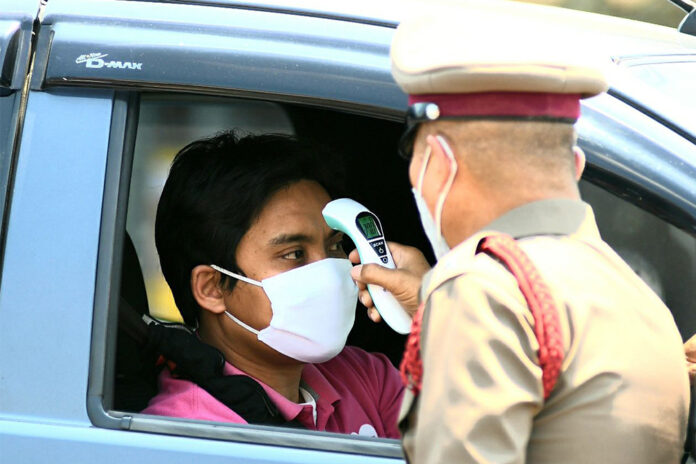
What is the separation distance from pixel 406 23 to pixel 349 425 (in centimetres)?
126

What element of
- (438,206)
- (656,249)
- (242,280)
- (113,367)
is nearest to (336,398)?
(242,280)

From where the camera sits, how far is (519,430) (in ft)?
4.63

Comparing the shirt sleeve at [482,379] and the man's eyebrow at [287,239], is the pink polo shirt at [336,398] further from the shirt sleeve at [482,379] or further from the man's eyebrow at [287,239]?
the shirt sleeve at [482,379]

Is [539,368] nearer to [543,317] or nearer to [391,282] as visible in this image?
[543,317]

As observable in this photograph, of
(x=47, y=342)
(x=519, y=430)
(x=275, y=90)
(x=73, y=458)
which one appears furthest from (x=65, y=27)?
(x=519, y=430)

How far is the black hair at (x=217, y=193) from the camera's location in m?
2.67

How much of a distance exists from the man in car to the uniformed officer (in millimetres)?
991

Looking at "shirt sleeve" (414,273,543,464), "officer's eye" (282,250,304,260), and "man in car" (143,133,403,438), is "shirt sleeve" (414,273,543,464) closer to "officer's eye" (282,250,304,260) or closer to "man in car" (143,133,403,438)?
"man in car" (143,133,403,438)

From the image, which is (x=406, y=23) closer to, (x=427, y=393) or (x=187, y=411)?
(x=427, y=393)

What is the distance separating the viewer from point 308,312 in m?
2.58

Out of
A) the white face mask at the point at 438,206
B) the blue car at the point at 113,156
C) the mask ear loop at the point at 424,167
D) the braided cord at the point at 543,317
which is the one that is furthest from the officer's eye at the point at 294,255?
the braided cord at the point at 543,317

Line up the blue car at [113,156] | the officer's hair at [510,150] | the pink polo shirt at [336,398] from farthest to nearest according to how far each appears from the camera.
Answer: the pink polo shirt at [336,398], the blue car at [113,156], the officer's hair at [510,150]

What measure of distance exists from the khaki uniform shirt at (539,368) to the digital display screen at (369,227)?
900mm

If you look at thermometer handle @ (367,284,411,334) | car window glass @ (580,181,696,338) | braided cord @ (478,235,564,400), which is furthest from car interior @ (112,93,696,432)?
braided cord @ (478,235,564,400)
